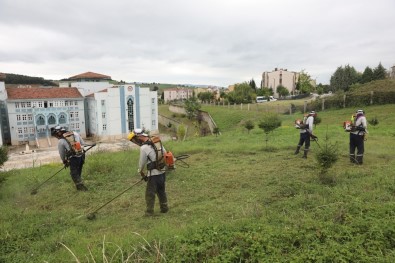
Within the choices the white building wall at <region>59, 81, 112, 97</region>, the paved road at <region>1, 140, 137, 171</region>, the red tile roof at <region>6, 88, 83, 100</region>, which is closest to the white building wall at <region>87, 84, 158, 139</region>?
the red tile roof at <region>6, 88, 83, 100</region>

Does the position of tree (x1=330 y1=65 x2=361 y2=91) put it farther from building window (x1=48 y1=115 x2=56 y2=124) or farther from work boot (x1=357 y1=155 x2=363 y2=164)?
building window (x1=48 y1=115 x2=56 y2=124)

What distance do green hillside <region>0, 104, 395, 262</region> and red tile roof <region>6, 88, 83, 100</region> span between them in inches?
1353

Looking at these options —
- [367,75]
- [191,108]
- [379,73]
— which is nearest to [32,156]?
[191,108]

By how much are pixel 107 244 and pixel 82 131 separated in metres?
44.7

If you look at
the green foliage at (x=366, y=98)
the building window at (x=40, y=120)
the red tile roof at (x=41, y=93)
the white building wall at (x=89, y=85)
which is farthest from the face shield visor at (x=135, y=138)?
the white building wall at (x=89, y=85)

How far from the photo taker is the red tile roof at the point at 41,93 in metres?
38.8

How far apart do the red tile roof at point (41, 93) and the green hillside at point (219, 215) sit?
1353 inches

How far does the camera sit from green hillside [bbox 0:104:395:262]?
11.2ft

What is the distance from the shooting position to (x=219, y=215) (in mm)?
5215

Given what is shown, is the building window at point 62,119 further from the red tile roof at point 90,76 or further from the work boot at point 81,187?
the work boot at point 81,187

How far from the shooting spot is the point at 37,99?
129ft

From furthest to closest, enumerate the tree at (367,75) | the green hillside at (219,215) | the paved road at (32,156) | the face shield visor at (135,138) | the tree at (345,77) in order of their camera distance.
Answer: the tree at (345,77) < the tree at (367,75) < the paved road at (32,156) < the face shield visor at (135,138) < the green hillside at (219,215)

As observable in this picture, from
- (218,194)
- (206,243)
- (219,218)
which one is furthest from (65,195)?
(206,243)

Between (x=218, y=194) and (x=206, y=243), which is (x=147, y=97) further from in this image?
(x=206, y=243)
